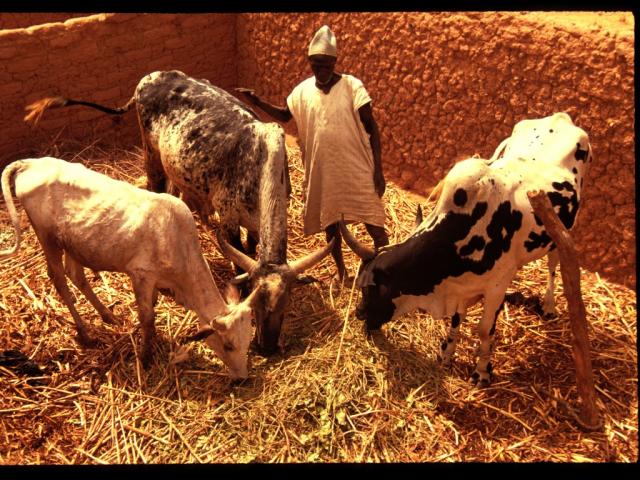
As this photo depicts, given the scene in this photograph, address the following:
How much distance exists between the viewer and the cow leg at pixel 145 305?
5.32 m

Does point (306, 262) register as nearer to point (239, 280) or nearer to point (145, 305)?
point (239, 280)

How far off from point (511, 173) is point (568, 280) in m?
0.88

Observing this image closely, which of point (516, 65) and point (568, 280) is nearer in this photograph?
point (568, 280)

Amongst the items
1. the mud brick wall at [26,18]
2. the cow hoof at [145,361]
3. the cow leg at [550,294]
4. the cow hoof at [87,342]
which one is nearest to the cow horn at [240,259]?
the cow hoof at [145,361]

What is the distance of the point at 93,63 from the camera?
8.58m

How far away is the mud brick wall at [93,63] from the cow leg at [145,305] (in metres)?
3.59

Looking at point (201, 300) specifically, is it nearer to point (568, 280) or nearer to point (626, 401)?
point (568, 280)

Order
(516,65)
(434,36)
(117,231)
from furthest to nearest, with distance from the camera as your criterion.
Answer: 1. (434,36)
2. (516,65)
3. (117,231)

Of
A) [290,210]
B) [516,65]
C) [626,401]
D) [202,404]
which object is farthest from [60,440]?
[516,65]

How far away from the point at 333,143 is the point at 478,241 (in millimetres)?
1485

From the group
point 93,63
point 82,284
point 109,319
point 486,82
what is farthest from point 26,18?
point 486,82

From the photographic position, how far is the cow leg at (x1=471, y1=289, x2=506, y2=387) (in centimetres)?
518

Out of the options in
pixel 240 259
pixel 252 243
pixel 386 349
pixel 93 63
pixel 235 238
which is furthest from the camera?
pixel 93 63

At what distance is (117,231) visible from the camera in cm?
530
